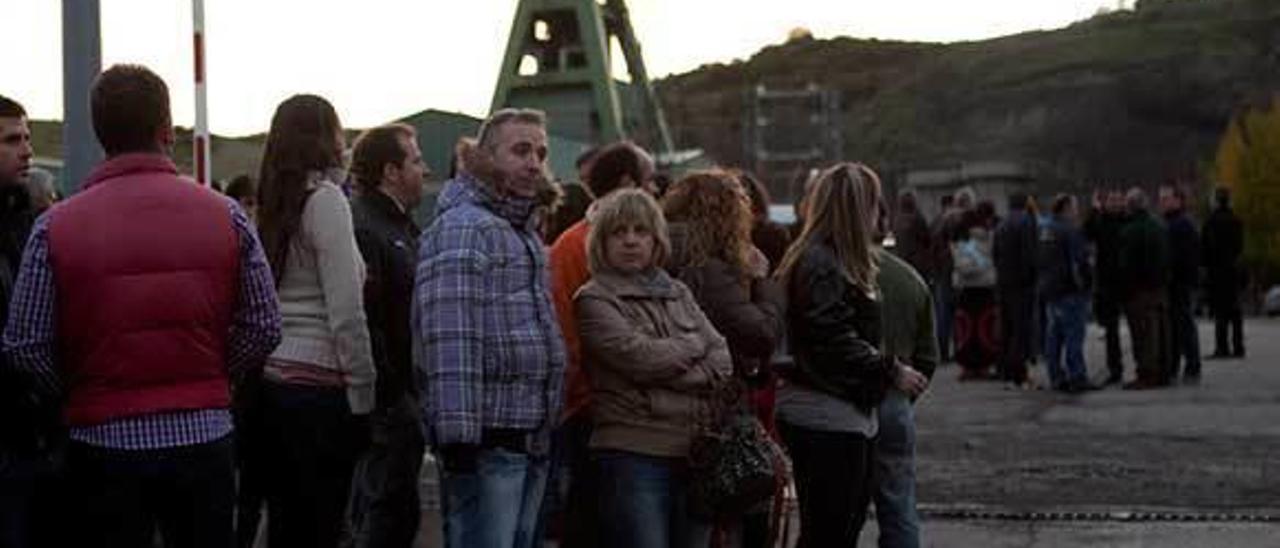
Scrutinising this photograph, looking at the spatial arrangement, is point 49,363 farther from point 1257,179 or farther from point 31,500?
point 1257,179

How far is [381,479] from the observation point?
25.3 ft

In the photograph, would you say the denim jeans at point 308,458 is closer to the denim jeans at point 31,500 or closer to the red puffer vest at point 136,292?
the denim jeans at point 31,500

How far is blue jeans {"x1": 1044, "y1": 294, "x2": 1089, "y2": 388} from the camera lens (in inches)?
736

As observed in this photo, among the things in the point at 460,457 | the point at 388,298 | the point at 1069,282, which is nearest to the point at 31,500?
the point at 460,457

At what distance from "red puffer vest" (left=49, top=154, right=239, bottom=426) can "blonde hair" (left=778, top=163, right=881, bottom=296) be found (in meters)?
2.68

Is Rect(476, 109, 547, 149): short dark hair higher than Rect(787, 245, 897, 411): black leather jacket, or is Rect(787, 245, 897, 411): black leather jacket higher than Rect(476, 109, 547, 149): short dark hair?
Rect(476, 109, 547, 149): short dark hair

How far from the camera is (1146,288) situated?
18.8 meters

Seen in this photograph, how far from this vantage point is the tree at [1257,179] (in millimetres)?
66562

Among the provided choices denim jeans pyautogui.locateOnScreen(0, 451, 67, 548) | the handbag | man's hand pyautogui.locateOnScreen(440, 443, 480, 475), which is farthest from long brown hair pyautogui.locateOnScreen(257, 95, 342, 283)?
the handbag

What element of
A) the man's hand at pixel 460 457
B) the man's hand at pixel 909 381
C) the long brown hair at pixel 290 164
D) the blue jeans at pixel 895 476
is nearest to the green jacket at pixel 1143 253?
the blue jeans at pixel 895 476

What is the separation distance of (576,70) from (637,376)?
35832 millimetres

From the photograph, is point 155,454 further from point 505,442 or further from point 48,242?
point 505,442

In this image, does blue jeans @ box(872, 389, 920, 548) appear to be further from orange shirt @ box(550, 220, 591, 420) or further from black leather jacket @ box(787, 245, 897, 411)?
orange shirt @ box(550, 220, 591, 420)

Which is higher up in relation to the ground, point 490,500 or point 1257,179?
point 1257,179
